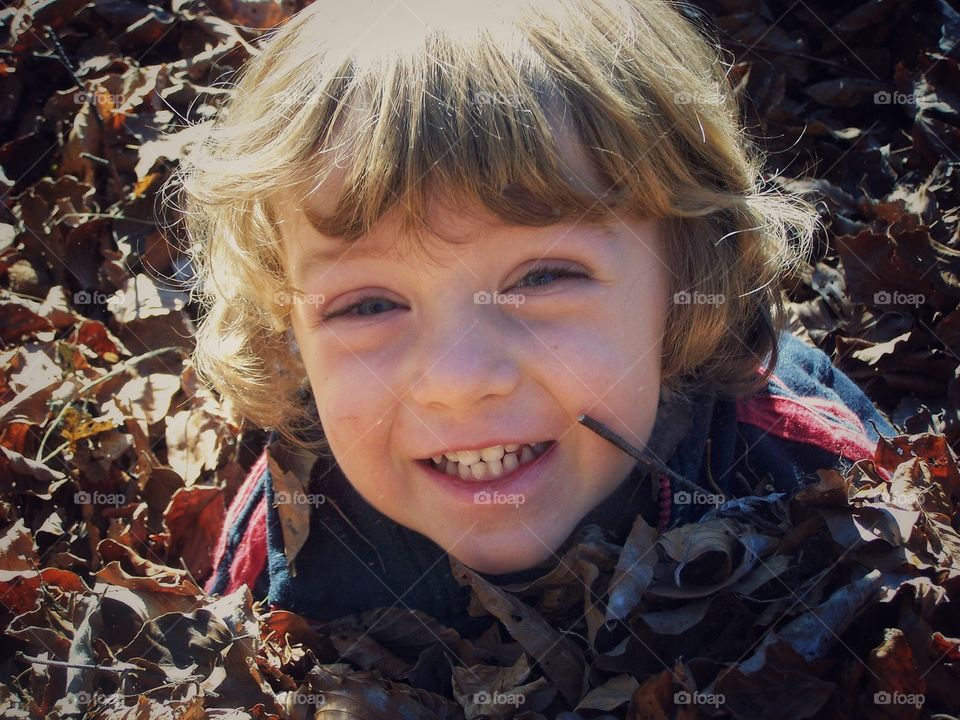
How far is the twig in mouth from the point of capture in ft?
6.02

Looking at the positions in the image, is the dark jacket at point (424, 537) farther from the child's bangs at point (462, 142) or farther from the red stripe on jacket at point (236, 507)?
the child's bangs at point (462, 142)

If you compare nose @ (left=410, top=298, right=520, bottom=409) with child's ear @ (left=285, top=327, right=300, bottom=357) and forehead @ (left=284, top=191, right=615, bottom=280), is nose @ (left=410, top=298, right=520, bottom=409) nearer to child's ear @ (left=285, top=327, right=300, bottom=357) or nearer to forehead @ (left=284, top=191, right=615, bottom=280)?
forehead @ (left=284, top=191, right=615, bottom=280)

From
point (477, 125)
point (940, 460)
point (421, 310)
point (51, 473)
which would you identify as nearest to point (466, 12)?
point (477, 125)

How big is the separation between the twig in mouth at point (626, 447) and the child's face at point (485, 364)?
2cm

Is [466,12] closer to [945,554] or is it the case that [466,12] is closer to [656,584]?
[656,584]

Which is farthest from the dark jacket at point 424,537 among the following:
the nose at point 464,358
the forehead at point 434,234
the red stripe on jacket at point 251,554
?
the forehead at point 434,234

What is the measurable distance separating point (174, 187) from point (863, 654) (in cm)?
242

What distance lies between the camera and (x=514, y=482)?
1913mm

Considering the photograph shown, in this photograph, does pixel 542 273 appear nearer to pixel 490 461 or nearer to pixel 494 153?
pixel 494 153

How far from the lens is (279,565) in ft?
7.44

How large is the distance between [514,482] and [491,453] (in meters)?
0.08

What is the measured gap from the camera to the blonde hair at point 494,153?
66.6 inches

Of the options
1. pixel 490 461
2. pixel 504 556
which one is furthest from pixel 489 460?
pixel 504 556

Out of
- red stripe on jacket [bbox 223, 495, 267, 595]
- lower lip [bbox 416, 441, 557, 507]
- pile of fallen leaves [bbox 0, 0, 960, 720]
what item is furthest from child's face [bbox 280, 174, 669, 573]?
red stripe on jacket [bbox 223, 495, 267, 595]
